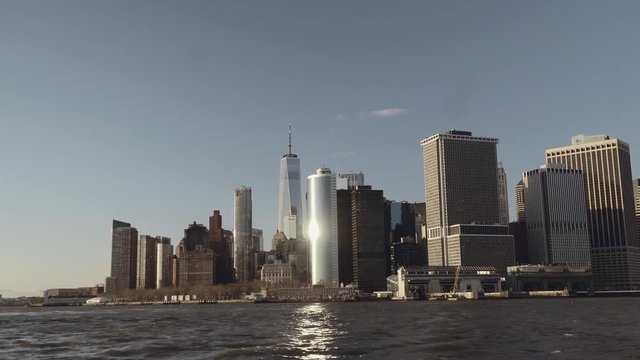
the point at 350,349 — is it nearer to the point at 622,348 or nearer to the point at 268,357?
the point at 268,357

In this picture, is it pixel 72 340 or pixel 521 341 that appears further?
pixel 72 340

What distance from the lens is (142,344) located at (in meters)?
83.7

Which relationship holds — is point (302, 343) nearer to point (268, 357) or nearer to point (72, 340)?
point (268, 357)

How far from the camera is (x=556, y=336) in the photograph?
8381 centimetres

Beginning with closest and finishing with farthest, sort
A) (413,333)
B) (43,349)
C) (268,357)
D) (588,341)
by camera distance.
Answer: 1. (268,357)
2. (588,341)
3. (43,349)
4. (413,333)

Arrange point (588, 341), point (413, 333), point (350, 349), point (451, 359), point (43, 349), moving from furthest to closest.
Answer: point (413, 333)
point (43, 349)
point (588, 341)
point (350, 349)
point (451, 359)

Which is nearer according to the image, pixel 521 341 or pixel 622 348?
pixel 622 348

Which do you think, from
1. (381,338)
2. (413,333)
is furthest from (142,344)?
(413,333)

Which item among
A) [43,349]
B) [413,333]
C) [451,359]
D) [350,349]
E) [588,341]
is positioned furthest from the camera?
[413,333]

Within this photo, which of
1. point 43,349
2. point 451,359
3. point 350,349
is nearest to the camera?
point 451,359

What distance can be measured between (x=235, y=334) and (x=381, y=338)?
23.5 m

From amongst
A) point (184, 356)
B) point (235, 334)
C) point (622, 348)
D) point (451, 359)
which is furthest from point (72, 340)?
point (622, 348)

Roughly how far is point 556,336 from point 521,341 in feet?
28.4

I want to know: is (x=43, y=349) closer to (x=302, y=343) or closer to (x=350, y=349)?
(x=302, y=343)
